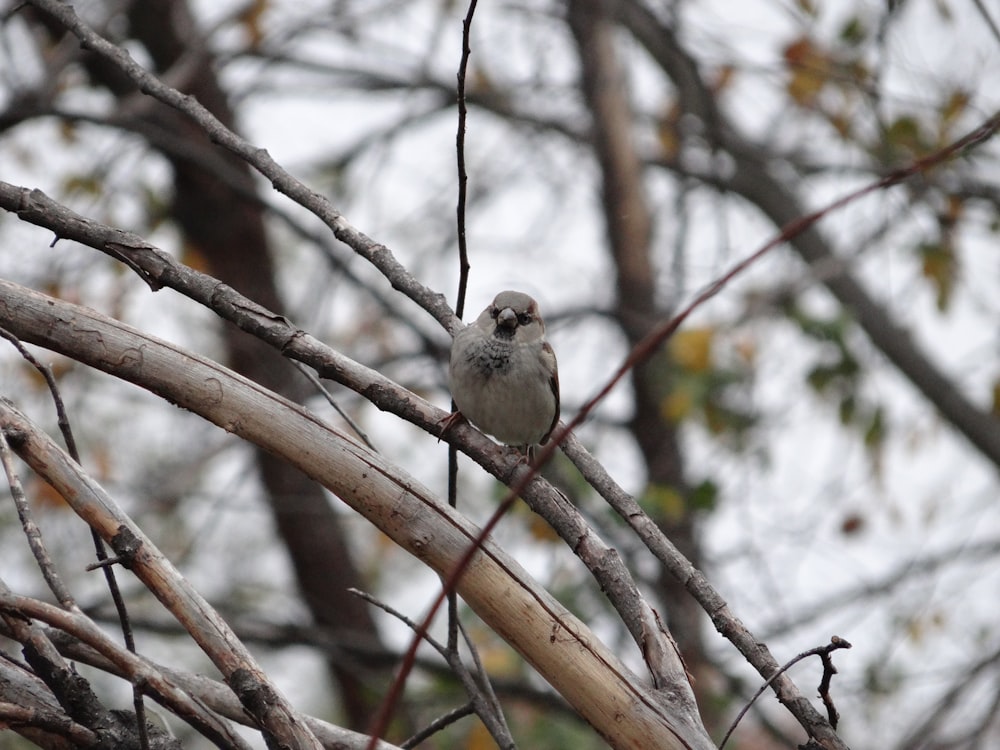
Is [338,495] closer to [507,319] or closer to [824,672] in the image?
[824,672]

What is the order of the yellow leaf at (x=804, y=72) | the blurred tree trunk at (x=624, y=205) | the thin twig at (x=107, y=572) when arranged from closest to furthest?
the thin twig at (x=107, y=572), the yellow leaf at (x=804, y=72), the blurred tree trunk at (x=624, y=205)

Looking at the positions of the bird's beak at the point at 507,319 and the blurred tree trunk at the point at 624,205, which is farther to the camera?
the blurred tree trunk at the point at 624,205

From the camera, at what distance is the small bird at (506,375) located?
3234 millimetres

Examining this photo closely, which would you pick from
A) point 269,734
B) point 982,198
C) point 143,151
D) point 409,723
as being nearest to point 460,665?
point 269,734

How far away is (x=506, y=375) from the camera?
3.26 meters

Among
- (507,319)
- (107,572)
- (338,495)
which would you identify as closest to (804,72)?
(507,319)

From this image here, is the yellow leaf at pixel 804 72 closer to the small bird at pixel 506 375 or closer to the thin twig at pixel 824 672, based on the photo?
the small bird at pixel 506 375

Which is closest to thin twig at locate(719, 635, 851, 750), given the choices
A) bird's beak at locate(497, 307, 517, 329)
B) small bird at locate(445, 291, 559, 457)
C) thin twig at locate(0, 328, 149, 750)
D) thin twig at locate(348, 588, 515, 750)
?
thin twig at locate(348, 588, 515, 750)

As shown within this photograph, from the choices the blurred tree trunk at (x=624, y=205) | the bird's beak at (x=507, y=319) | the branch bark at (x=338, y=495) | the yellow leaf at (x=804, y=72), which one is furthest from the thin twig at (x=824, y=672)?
the blurred tree trunk at (x=624, y=205)

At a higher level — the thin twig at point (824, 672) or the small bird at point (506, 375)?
the small bird at point (506, 375)

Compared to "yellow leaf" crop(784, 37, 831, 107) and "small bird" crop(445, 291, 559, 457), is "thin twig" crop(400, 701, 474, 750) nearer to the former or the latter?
"small bird" crop(445, 291, 559, 457)

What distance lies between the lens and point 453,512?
2.17m

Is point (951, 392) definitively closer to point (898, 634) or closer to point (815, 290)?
point (815, 290)

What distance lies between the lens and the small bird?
323 centimetres
